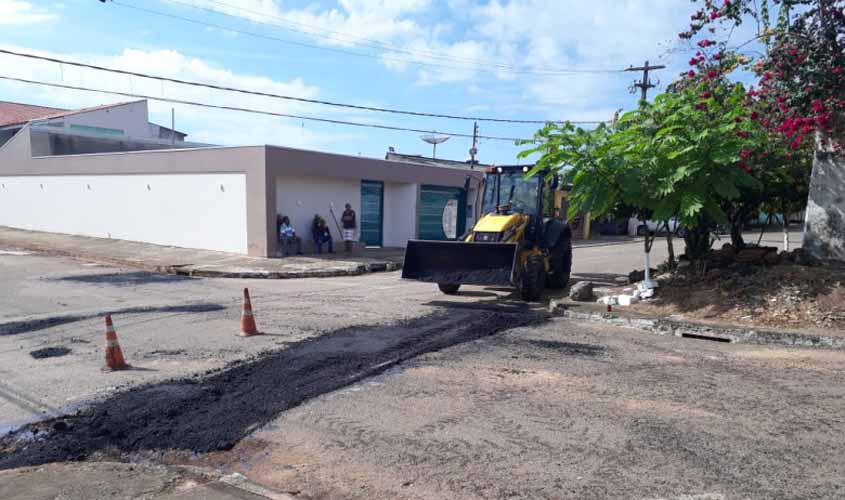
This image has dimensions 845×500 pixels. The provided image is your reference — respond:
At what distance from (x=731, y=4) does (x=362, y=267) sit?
11.5 metres

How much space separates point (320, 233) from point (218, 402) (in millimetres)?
15220

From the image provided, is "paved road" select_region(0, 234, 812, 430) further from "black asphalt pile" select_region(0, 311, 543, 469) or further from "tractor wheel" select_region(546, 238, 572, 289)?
"tractor wheel" select_region(546, 238, 572, 289)

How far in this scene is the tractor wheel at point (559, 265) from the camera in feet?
42.4

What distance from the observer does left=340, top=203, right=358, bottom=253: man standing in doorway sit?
21.5m

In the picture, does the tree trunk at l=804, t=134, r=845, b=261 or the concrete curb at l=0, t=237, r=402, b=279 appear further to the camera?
the concrete curb at l=0, t=237, r=402, b=279

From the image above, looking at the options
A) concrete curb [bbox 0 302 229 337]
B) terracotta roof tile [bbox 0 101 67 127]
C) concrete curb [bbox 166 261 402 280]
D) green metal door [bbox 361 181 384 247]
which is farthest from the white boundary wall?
concrete curb [bbox 0 302 229 337]

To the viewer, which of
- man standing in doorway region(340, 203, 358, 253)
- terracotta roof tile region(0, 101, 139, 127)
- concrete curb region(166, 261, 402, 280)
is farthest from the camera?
terracotta roof tile region(0, 101, 139, 127)

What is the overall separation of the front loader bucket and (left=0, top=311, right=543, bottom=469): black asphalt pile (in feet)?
7.88

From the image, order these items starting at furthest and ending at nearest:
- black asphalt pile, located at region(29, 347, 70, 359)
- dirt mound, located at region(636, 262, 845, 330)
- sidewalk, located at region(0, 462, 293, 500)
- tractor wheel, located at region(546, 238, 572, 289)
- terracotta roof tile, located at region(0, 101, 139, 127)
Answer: terracotta roof tile, located at region(0, 101, 139, 127) → tractor wheel, located at region(546, 238, 572, 289) → dirt mound, located at region(636, 262, 845, 330) → black asphalt pile, located at region(29, 347, 70, 359) → sidewalk, located at region(0, 462, 293, 500)

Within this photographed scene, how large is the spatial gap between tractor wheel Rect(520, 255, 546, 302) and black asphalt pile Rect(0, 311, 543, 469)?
2932 millimetres

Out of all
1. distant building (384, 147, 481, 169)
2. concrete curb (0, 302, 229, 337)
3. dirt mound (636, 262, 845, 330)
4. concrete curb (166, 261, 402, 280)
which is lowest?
concrete curb (0, 302, 229, 337)

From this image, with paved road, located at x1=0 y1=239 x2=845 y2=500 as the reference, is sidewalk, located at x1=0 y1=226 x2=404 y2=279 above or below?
above

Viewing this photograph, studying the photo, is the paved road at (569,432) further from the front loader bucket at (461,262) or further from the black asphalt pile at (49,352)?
the black asphalt pile at (49,352)

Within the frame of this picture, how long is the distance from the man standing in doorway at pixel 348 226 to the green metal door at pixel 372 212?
234 centimetres
